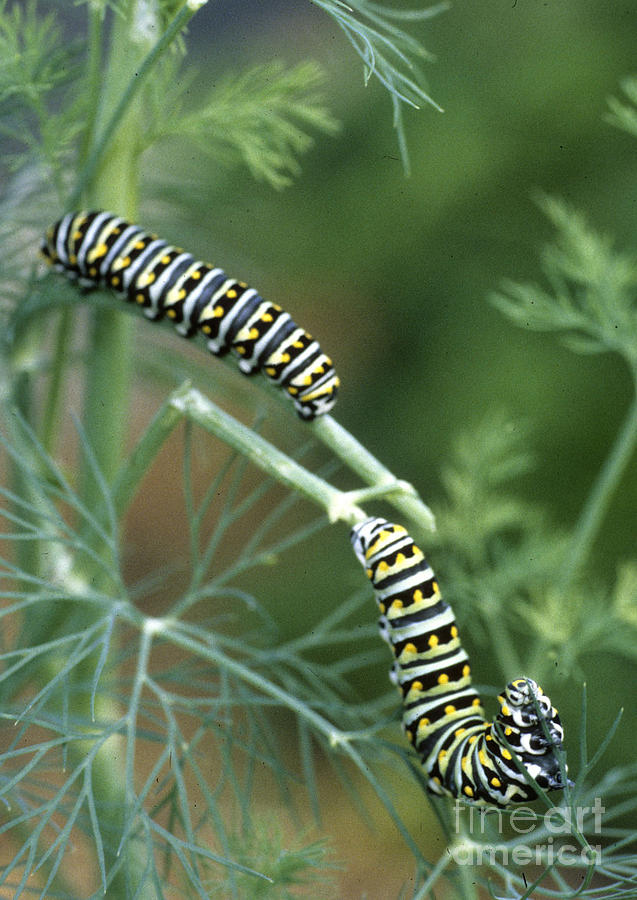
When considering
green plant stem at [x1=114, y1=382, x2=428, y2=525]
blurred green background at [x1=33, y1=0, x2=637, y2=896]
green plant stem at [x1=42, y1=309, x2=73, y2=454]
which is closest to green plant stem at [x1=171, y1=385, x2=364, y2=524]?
green plant stem at [x1=114, y1=382, x2=428, y2=525]

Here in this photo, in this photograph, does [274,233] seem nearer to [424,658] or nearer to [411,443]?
[411,443]

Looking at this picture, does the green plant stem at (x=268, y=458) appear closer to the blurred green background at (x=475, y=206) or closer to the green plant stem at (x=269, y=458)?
the green plant stem at (x=269, y=458)

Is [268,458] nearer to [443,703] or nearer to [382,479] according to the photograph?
[382,479]

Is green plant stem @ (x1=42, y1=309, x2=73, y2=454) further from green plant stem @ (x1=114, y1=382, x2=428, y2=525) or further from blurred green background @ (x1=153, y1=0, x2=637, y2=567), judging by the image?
blurred green background @ (x1=153, y1=0, x2=637, y2=567)

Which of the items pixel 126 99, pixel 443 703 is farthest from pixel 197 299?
pixel 443 703

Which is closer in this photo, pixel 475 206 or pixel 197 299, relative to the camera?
pixel 197 299

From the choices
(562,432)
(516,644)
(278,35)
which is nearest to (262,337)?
(562,432)

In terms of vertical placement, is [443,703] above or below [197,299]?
below
